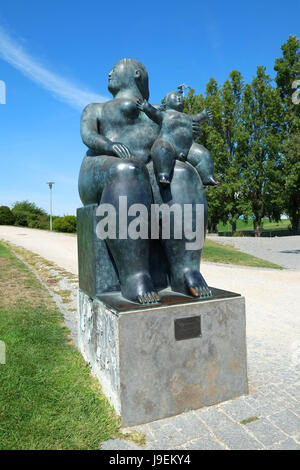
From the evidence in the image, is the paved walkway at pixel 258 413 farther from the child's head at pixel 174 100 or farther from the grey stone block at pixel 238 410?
the child's head at pixel 174 100

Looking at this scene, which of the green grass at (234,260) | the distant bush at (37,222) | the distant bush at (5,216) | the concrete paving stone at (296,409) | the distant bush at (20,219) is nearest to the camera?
the concrete paving stone at (296,409)

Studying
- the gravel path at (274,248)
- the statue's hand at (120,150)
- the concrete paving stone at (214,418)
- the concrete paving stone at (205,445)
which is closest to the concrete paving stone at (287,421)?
the concrete paving stone at (214,418)

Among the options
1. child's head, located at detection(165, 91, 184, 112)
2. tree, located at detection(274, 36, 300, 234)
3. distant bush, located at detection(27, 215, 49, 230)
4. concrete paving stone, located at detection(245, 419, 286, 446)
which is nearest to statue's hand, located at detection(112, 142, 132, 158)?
child's head, located at detection(165, 91, 184, 112)

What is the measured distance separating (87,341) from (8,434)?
1.08 m

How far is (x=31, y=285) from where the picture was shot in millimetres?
7012

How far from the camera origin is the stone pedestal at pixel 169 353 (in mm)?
2199

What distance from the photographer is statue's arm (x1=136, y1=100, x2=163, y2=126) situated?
2.65 meters

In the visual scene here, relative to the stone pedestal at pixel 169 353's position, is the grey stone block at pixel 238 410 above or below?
below

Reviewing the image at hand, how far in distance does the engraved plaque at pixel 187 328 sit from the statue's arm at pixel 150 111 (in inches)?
62.4

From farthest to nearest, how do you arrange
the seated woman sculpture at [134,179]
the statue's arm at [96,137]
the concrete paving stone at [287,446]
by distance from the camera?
the statue's arm at [96,137]
the seated woman sculpture at [134,179]
the concrete paving stone at [287,446]

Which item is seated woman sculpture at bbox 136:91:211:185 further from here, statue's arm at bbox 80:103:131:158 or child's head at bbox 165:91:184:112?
statue's arm at bbox 80:103:131:158

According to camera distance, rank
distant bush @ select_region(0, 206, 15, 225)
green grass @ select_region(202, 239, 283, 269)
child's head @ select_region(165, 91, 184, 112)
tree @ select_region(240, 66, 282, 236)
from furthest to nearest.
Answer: distant bush @ select_region(0, 206, 15, 225), tree @ select_region(240, 66, 282, 236), green grass @ select_region(202, 239, 283, 269), child's head @ select_region(165, 91, 184, 112)
